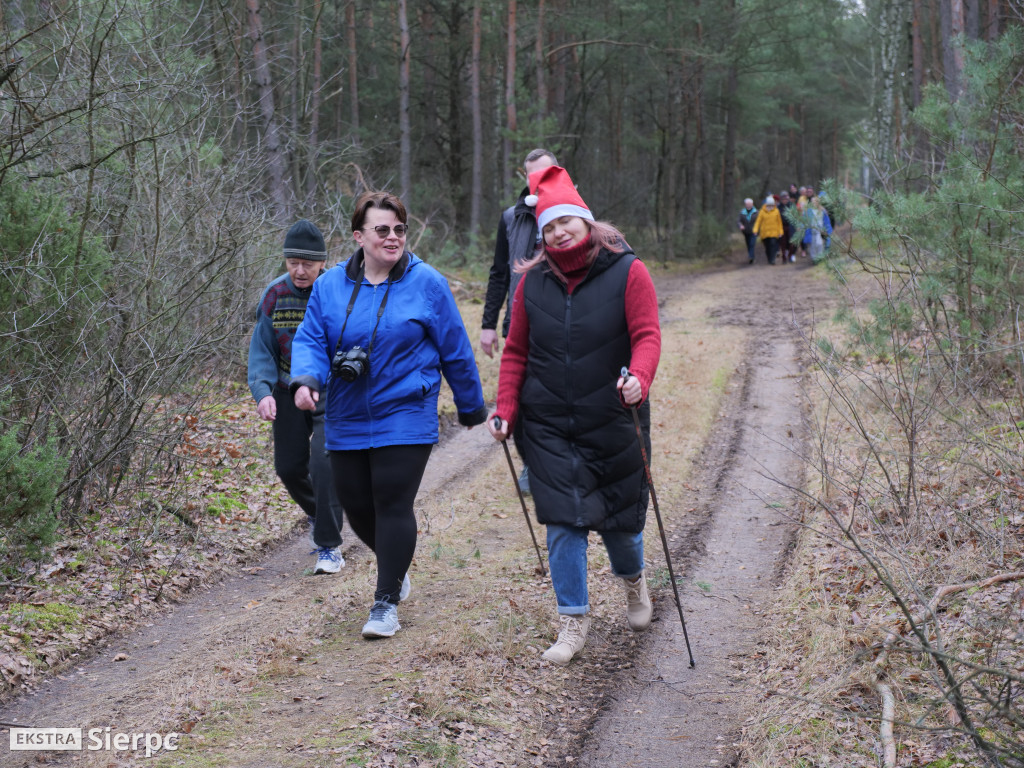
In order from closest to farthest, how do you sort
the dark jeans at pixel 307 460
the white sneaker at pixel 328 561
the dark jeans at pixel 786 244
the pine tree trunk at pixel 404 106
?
the dark jeans at pixel 307 460 < the white sneaker at pixel 328 561 < the pine tree trunk at pixel 404 106 < the dark jeans at pixel 786 244

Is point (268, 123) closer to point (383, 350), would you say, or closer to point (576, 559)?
point (383, 350)

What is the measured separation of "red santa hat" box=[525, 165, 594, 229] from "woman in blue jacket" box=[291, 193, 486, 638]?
68cm

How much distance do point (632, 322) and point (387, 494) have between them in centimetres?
151

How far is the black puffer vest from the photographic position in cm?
435

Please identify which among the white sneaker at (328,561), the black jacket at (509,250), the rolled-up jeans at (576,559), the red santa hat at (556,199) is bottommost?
the white sneaker at (328,561)

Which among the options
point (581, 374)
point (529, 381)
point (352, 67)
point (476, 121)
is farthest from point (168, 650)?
point (352, 67)

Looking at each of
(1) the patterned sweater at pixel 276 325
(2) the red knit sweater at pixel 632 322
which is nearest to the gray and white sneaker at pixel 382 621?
(2) the red knit sweater at pixel 632 322

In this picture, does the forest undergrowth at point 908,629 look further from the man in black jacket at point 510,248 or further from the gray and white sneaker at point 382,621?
the man in black jacket at point 510,248

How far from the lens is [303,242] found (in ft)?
19.2

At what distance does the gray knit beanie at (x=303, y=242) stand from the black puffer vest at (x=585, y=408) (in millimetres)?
2039

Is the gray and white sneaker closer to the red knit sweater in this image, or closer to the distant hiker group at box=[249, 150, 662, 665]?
the distant hiker group at box=[249, 150, 662, 665]

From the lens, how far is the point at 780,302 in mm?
18297

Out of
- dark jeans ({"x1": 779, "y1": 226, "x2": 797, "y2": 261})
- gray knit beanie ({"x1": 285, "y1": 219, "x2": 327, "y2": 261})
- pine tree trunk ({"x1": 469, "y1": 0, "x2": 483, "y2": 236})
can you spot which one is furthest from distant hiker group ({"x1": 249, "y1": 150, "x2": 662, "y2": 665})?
dark jeans ({"x1": 779, "y1": 226, "x2": 797, "y2": 261})

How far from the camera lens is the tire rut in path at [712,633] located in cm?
403
